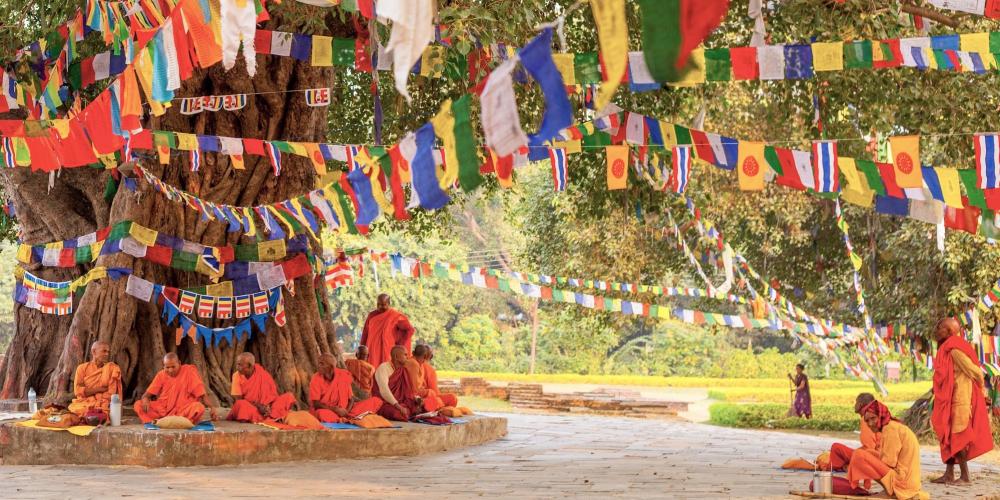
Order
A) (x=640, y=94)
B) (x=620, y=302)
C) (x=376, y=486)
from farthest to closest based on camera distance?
1. (x=620, y=302)
2. (x=640, y=94)
3. (x=376, y=486)

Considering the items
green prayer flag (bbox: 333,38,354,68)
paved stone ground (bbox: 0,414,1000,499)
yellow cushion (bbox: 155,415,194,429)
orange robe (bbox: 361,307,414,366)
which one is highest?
green prayer flag (bbox: 333,38,354,68)

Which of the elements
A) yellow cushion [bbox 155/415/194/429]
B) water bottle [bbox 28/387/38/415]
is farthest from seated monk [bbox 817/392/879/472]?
water bottle [bbox 28/387/38/415]

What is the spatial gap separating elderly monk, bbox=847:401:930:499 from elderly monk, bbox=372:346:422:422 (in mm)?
5483

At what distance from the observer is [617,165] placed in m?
11.8

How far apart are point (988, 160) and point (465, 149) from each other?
5.46 m

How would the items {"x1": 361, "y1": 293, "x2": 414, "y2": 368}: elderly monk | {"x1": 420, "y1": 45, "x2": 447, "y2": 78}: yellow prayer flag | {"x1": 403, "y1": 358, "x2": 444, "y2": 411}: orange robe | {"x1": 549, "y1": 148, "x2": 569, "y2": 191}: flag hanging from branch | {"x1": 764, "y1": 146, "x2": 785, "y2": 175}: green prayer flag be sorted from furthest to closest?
{"x1": 361, "y1": 293, "x2": 414, "y2": 368}: elderly monk
{"x1": 403, "y1": 358, "x2": 444, "y2": 411}: orange robe
{"x1": 549, "y1": 148, "x2": 569, "y2": 191}: flag hanging from branch
{"x1": 764, "y1": 146, "x2": 785, "y2": 175}: green prayer flag
{"x1": 420, "y1": 45, "x2": 447, "y2": 78}: yellow prayer flag

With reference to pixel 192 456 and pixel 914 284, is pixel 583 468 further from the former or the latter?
pixel 914 284

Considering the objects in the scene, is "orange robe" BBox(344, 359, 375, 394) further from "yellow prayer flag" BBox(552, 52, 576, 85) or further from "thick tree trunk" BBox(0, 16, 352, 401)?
"yellow prayer flag" BBox(552, 52, 576, 85)

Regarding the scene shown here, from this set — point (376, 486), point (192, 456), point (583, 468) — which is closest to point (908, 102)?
point (583, 468)

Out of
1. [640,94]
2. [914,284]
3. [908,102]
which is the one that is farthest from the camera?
[914,284]

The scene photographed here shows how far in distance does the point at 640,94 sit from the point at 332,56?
390 centimetres

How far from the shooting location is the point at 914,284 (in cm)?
1834

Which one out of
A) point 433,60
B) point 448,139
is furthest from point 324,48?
point 448,139

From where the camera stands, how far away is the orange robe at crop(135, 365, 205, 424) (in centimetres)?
1097
